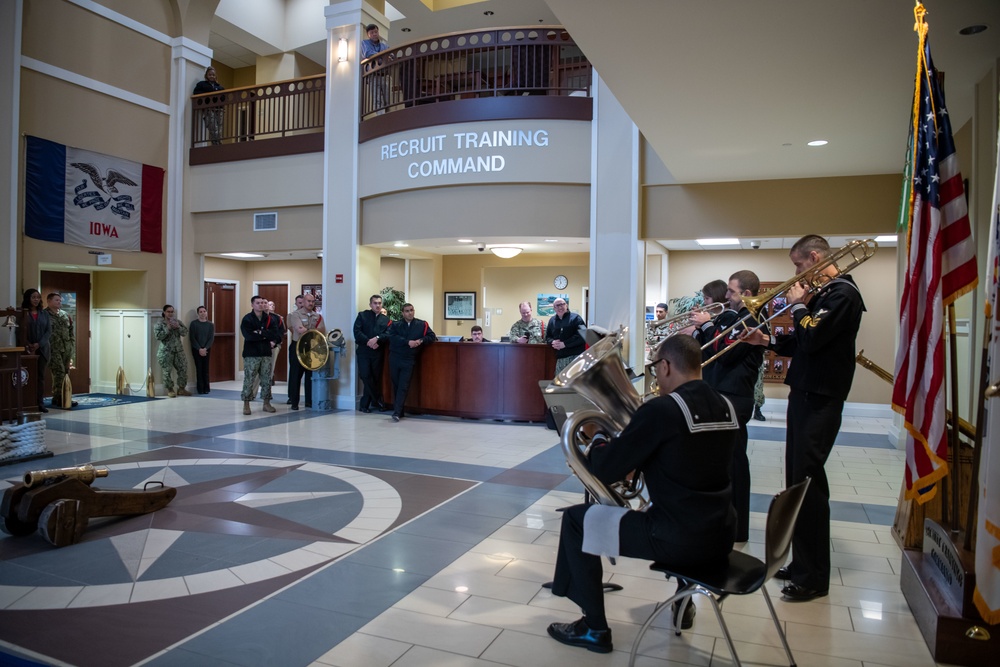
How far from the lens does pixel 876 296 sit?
35.1 ft

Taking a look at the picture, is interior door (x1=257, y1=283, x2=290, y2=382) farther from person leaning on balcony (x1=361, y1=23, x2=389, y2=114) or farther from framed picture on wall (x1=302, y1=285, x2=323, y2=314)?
person leaning on balcony (x1=361, y1=23, x2=389, y2=114)

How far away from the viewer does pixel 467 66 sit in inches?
395

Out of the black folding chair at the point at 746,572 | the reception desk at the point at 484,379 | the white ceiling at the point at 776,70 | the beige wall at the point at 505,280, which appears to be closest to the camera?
the black folding chair at the point at 746,572

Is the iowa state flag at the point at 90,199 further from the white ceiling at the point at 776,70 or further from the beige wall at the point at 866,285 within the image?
the beige wall at the point at 866,285

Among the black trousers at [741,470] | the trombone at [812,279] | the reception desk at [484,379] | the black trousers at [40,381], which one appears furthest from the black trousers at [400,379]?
the trombone at [812,279]

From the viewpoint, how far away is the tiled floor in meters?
3.00

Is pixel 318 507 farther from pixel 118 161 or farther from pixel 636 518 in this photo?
pixel 118 161

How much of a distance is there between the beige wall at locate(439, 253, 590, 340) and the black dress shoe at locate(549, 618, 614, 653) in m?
11.1

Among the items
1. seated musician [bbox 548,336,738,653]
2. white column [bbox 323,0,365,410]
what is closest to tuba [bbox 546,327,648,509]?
seated musician [bbox 548,336,738,653]

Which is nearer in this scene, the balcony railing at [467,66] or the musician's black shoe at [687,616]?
the musician's black shoe at [687,616]

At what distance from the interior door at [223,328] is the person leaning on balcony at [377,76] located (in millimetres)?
5867

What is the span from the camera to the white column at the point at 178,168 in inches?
493

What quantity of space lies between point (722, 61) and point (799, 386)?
255 cm

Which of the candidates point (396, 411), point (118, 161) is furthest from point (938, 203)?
point (118, 161)
